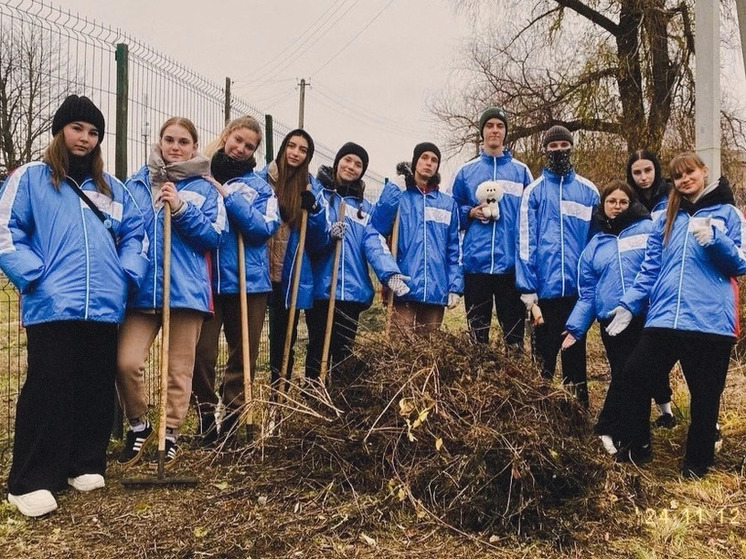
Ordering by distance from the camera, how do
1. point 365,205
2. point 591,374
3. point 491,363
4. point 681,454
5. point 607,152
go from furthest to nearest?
point 607,152 → point 591,374 → point 365,205 → point 681,454 → point 491,363

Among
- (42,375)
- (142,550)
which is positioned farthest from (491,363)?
(42,375)

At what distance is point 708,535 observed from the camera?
11.4ft

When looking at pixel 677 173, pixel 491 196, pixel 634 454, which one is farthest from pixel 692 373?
pixel 491 196

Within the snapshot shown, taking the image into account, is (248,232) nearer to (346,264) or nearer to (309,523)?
(346,264)

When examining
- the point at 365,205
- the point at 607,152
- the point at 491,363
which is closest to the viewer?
the point at 491,363

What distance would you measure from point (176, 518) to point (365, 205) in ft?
8.63

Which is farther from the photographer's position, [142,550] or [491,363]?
[491,363]

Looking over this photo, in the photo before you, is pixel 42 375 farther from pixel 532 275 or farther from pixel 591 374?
pixel 591 374

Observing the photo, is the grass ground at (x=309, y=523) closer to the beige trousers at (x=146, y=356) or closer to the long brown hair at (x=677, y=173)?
the beige trousers at (x=146, y=356)

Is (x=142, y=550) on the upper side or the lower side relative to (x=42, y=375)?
lower

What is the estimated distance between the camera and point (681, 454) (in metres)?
4.75

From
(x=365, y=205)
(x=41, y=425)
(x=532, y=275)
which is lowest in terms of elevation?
(x=41, y=425)

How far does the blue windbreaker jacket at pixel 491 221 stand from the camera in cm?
525

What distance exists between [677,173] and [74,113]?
11.2 feet
